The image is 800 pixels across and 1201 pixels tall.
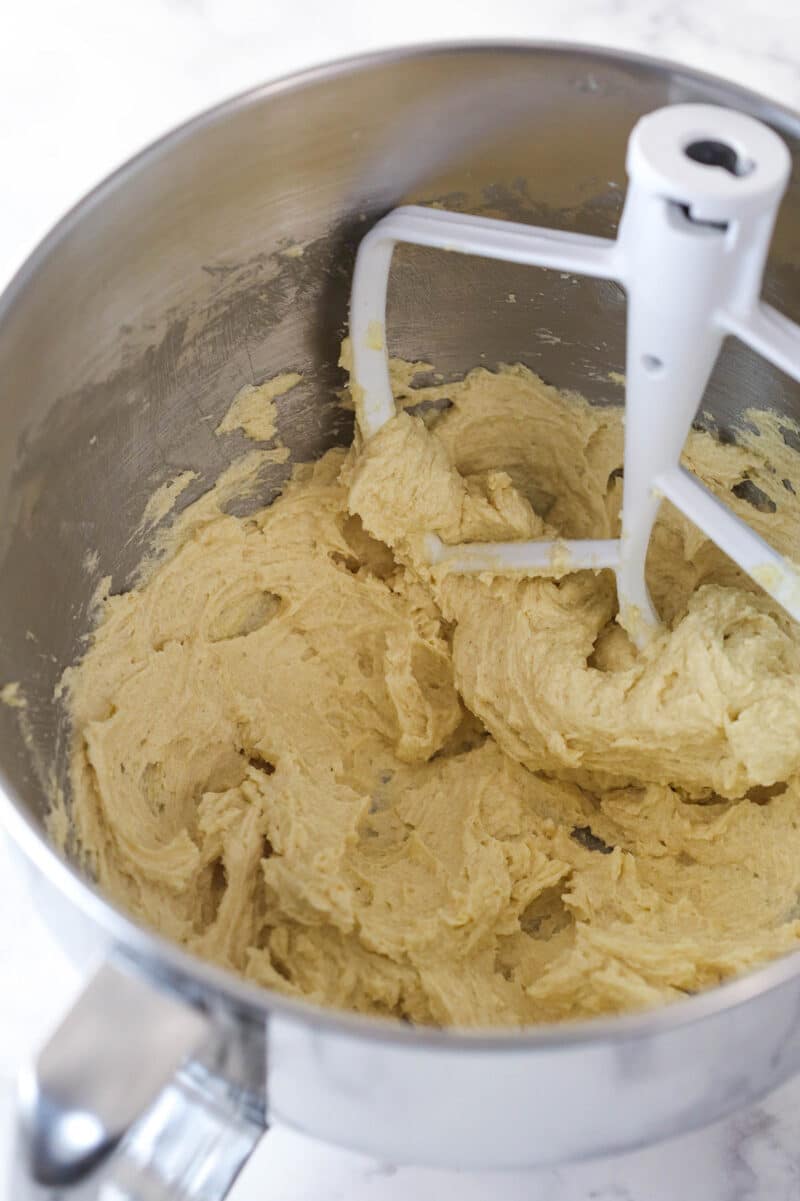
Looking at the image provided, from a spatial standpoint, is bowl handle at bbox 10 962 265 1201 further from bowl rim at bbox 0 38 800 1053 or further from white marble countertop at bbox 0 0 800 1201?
white marble countertop at bbox 0 0 800 1201

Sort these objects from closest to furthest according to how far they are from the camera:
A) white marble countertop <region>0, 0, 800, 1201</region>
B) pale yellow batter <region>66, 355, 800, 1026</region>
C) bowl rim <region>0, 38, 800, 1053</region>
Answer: bowl rim <region>0, 38, 800, 1053</region> < pale yellow batter <region>66, 355, 800, 1026</region> < white marble countertop <region>0, 0, 800, 1201</region>

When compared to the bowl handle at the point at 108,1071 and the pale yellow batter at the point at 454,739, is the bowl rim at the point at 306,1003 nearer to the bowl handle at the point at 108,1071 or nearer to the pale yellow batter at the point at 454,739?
the bowl handle at the point at 108,1071

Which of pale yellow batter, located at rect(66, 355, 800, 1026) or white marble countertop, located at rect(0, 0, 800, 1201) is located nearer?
pale yellow batter, located at rect(66, 355, 800, 1026)

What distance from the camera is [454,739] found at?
1.33 metres

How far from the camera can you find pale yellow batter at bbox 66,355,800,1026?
3.56ft

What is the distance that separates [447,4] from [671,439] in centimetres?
90

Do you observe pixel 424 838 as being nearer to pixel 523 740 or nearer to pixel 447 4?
pixel 523 740

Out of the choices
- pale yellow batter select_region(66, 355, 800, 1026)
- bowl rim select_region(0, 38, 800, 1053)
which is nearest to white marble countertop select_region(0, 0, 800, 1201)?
pale yellow batter select_region(66, 355, 800, 1026)

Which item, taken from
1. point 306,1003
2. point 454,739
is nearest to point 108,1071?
point 306,1003

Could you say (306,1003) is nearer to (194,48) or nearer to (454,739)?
(454,739)

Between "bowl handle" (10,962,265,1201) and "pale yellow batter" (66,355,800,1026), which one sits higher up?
"bowl handle" (10,962,265,1201)

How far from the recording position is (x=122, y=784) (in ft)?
3.67

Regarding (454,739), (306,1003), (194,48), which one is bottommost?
(454,739)

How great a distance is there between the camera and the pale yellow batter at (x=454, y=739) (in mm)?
1084
